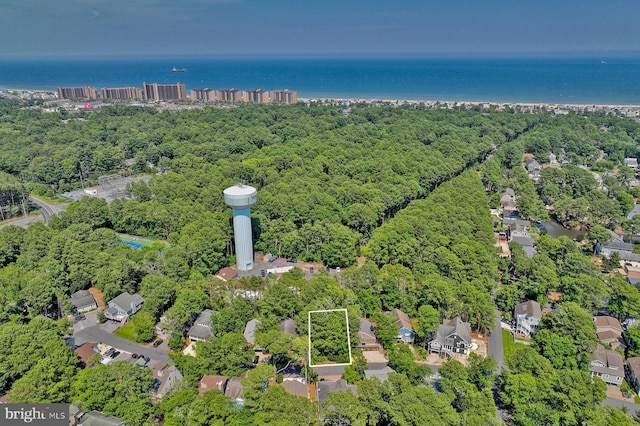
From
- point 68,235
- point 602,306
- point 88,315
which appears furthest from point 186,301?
point 602,306

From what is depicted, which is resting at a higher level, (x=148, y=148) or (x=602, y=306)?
(x=148, y=148)

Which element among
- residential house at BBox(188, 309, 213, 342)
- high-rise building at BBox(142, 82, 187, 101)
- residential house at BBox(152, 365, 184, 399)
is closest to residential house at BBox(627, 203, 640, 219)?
residential house at BBox(188, 309, 213, 342)

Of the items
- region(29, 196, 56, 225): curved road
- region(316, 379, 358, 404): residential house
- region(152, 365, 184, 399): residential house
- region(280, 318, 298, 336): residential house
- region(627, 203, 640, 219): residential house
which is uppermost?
region(627, 203, 640, 219): residential house

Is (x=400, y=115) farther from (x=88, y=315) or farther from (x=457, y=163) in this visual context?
(x=88, y=315)

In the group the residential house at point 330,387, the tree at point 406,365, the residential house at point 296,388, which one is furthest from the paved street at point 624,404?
the residential house at point 296,388

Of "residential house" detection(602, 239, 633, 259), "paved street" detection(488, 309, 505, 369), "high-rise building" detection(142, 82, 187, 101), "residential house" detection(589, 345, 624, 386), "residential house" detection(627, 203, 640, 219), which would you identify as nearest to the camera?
"residential house" detection(589, 345, 624, 386)

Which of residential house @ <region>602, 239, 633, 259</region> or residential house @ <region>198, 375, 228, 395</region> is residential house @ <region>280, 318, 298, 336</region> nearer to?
residential house @ <region>198, 375, 228, 395</region>

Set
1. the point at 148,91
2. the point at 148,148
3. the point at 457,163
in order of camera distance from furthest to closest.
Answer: the point at 148,91 < the point at 148,148 < the point at 457,163

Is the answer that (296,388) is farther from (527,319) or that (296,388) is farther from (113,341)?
(527,319)
